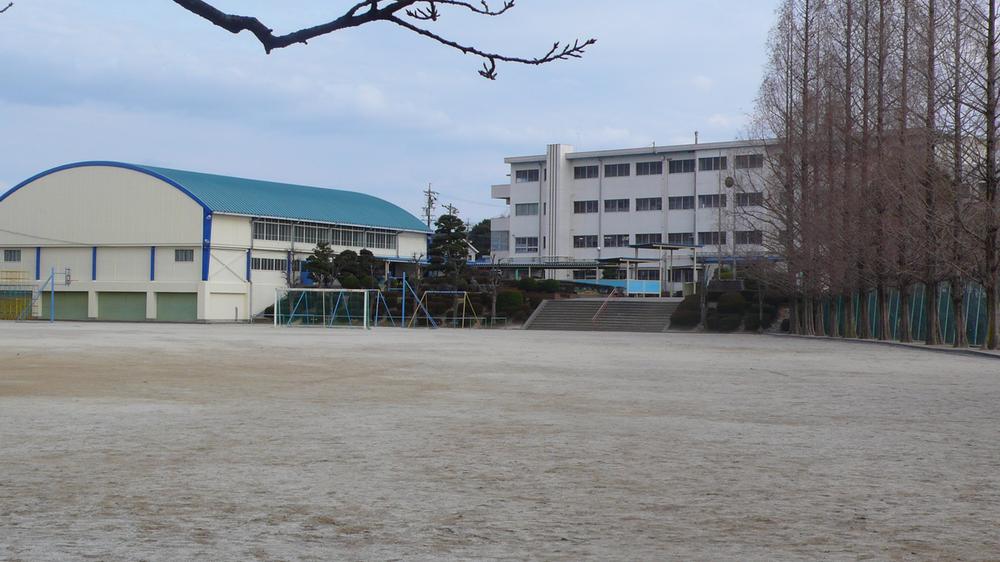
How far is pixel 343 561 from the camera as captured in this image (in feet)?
18.6

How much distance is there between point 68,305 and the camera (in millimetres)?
71562

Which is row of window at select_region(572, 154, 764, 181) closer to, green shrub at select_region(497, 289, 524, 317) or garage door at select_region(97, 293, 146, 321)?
green shrub at select_region(497, 289, 524, 317)

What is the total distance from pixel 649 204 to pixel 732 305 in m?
27.7

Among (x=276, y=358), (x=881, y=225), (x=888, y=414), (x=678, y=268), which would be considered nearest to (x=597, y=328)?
(x=881, y=225)

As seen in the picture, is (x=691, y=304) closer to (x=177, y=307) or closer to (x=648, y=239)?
(x=648, y=239)

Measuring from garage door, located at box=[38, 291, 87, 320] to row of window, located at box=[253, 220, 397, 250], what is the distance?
11.6 meters

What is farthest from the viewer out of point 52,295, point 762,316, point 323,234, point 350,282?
point 323,234

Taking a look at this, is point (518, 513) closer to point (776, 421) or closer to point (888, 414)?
point (776, 421)

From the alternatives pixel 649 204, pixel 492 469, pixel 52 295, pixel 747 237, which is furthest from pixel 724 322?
pixel 492 469

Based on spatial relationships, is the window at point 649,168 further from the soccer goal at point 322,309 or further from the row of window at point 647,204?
the soccer goal at point 322,309

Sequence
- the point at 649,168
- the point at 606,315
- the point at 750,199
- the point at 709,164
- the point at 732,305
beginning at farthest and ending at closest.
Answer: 1. the point at 649,168
2. the point at 709,164
3. the point at 606,315
4. the point at 732,305
5. the point at 750,199

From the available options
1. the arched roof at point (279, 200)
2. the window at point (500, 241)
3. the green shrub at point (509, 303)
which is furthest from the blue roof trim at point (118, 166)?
the window at point (500, 241)

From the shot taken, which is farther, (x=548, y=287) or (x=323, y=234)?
(x=323, y=234)

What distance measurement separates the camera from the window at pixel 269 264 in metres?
70.5
